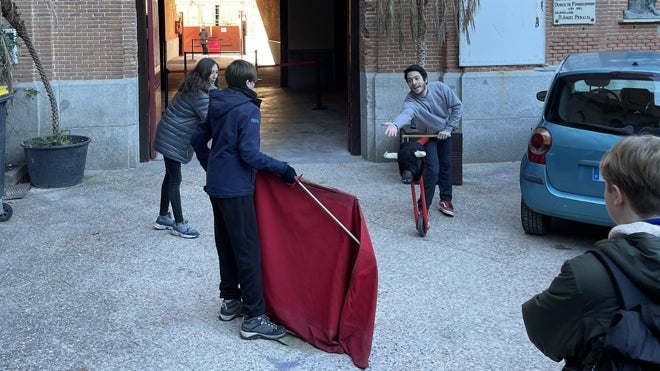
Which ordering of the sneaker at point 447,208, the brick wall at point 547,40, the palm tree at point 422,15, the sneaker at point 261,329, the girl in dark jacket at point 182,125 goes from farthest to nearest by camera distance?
the brick wall at point 547,40
the palm tree at point 422,15
the sneaker at point 447,208
the girl in dark jacket at point 182,125
the sneaker at point 261,329

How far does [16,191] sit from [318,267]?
18.6 feet

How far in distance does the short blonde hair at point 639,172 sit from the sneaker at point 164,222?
19.4 feet

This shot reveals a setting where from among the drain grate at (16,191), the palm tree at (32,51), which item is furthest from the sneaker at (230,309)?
the palm tree at (32,51)

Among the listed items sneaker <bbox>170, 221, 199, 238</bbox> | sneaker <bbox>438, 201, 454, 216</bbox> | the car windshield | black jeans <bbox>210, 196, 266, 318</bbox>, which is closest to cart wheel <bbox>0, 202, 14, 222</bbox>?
sneaker <bbox>170, 221, 199, 238</bbox>

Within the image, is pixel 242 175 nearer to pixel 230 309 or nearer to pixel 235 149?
pixel 235 149

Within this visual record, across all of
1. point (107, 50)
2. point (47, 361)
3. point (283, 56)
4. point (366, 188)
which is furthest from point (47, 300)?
point (283, 56)

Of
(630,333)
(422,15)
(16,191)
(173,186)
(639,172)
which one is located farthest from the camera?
(422,15)

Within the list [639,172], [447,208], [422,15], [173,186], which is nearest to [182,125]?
[173,186]

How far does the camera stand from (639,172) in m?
2.26

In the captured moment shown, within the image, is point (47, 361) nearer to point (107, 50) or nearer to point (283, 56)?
point (107, 50)

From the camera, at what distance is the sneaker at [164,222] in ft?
25.6

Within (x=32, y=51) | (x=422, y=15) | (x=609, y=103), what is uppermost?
(x=422, y=15)

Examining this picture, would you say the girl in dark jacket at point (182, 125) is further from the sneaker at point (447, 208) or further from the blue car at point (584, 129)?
the blue car at point (584, 129)

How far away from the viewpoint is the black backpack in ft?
6.77
